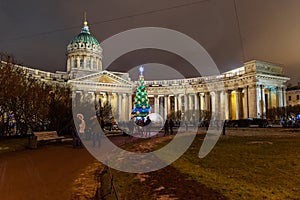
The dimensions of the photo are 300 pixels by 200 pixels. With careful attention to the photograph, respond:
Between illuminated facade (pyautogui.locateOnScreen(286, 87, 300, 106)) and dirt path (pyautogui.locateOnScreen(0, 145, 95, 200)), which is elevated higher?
illuminated facade (pyautogui.locateOnScreen(286, 87, 300, 106))

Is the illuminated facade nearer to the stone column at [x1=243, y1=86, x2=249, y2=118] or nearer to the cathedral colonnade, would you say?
the cathedral colonnade

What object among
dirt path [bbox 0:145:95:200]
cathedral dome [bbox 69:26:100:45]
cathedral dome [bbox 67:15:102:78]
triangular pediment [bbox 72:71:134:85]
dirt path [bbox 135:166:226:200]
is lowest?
dirt path [bbox 0:145:95:200]

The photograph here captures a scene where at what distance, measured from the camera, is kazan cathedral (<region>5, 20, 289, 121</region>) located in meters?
56.8

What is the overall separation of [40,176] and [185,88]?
6328 centimetres

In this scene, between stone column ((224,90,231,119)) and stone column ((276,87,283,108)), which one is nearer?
stone column ((276,87,283,108))

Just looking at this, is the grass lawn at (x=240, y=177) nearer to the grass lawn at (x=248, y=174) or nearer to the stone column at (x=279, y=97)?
the grass lawn at (x=248, y=174)

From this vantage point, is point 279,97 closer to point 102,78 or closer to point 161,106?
point 161,106

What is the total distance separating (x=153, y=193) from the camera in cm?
612

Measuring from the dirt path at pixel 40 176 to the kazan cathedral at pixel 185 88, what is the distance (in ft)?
130

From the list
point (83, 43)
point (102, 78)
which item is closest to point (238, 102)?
point (102, 78)

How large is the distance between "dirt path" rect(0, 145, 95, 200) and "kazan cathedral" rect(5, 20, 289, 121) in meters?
39.6

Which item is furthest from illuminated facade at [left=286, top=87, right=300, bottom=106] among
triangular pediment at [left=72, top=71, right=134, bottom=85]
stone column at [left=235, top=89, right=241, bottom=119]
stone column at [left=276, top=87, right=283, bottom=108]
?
triangular pediment at [left=72, top=71, right=134, bottom=85]

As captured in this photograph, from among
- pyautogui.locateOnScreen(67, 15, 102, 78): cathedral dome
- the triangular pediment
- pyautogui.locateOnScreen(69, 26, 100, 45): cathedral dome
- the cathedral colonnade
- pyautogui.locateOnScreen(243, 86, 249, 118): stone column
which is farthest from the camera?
pyautogui.locateOnScreen(69, 26, 100, 45): cathedral dome

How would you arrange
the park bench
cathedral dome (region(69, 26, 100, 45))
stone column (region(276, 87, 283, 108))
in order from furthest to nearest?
cathedral dome (region(69, 26, 100, 45)) → stone column (region(276, 87, 283, 108)) → the park bench
